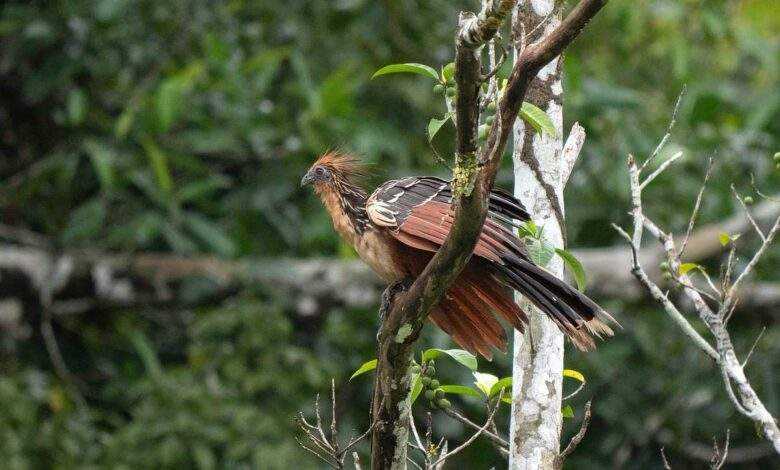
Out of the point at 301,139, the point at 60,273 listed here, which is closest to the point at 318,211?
the point at 301,139

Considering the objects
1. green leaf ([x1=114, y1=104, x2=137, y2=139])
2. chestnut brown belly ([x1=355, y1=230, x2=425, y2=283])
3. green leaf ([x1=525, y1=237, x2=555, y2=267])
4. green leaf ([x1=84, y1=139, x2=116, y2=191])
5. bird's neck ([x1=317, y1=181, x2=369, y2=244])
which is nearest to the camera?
green leaf ([x1=525, y1=237, x2=555, y2=267])

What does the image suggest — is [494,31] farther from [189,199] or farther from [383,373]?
[189,199]

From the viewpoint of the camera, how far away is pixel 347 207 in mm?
3746

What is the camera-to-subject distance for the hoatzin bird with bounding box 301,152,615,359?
3.06 m

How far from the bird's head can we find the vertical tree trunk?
2.49ft

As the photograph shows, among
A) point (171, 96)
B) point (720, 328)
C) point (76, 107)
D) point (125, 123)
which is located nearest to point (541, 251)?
point (720, 328)

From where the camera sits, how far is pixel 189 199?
23.0ft

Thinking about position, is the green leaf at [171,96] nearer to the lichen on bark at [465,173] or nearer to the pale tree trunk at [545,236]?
the pale tree trunk at [545,236]

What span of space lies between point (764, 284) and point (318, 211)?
259 centimetres

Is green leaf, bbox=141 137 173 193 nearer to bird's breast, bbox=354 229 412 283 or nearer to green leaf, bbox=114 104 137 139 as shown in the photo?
green leaf, bbox=114 104 137 139

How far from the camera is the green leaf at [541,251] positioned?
294cm

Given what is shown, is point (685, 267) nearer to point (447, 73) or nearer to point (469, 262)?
point (469, 262)

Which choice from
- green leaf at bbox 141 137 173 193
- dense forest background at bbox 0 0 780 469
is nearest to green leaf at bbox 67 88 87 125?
dense forest background at bbox 0 0 780 469

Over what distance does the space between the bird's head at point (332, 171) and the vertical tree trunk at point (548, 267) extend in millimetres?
760
